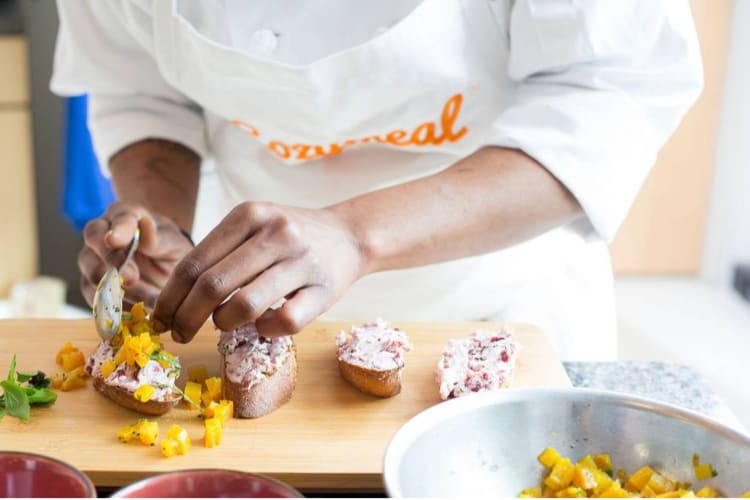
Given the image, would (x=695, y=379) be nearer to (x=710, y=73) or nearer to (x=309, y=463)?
(x=309, y=463)

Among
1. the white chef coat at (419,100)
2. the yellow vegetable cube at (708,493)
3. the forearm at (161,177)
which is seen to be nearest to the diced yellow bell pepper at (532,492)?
the yellow vegetable cube at (708,493)

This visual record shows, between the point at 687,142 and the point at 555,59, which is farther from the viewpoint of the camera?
the point at 687,142

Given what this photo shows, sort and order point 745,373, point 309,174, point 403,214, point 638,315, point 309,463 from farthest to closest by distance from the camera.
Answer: point 638,315 < point 745,373 < point 309,174 < point 403,214 < point 309,463

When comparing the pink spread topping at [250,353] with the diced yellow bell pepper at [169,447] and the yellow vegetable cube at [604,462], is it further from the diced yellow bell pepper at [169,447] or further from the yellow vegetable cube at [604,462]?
the yellow vegetable cube at [604,462]

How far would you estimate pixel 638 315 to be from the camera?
10.8ft

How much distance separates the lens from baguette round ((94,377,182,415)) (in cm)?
95

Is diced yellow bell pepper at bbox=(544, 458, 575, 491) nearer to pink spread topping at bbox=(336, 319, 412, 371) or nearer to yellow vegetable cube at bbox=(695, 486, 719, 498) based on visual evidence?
yellow vegetable cube at bbox=(695, 486, 719, 498)

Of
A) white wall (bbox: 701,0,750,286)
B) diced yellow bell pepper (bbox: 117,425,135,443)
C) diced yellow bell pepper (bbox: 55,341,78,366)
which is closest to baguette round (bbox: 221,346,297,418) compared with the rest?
diced yellow bell pepper (bbox: 117,425,135,443)

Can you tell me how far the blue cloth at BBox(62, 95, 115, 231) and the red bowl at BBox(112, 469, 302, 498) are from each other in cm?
201

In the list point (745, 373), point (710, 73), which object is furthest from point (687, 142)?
point (745, 373)

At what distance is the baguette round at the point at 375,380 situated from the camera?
0.98 meters

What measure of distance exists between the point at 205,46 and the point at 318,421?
0.50 m

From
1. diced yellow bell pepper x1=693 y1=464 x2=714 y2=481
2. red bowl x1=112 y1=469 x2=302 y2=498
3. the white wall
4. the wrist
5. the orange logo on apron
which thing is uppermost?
the orange logo on apron

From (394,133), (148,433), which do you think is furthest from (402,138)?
(148,433)
